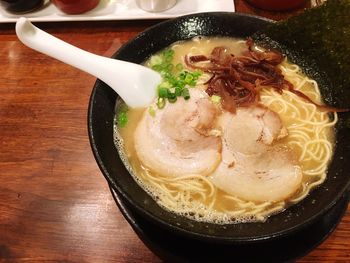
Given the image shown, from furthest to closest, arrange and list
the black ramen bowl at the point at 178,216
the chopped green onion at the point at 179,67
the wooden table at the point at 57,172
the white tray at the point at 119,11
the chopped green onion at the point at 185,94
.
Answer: the white tray at the point at 119,11
the chopped green onion at the point at 179,67
the chopped green onion at the point at 185,94
the wooden table at the point at 57,172
the black ramen bowl at the point at 178,216

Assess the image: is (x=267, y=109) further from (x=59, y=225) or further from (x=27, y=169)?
(x=27, y=169)

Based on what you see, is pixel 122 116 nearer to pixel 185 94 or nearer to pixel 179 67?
pixel 185 94

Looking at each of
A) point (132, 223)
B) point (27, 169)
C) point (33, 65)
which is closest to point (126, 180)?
point (132, 223)

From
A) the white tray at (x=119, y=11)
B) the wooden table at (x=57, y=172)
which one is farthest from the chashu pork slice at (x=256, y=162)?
the white tray at (x=119, y=11)

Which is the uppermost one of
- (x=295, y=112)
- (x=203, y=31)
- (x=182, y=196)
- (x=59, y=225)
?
(x=203, y=31)

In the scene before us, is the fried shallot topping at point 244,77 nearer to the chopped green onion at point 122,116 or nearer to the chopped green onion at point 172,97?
the chopped green onion at point 172,97

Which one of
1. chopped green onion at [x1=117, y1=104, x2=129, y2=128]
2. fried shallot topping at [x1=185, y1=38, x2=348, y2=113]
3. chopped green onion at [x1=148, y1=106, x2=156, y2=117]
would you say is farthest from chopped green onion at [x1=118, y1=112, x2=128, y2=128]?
fried shallot topping at [x1=185, y1=38, x2=348, y2=113]

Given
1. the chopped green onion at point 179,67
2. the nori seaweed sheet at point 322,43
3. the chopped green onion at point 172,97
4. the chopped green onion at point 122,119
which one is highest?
the nori seaweed sheet at point 322,43
